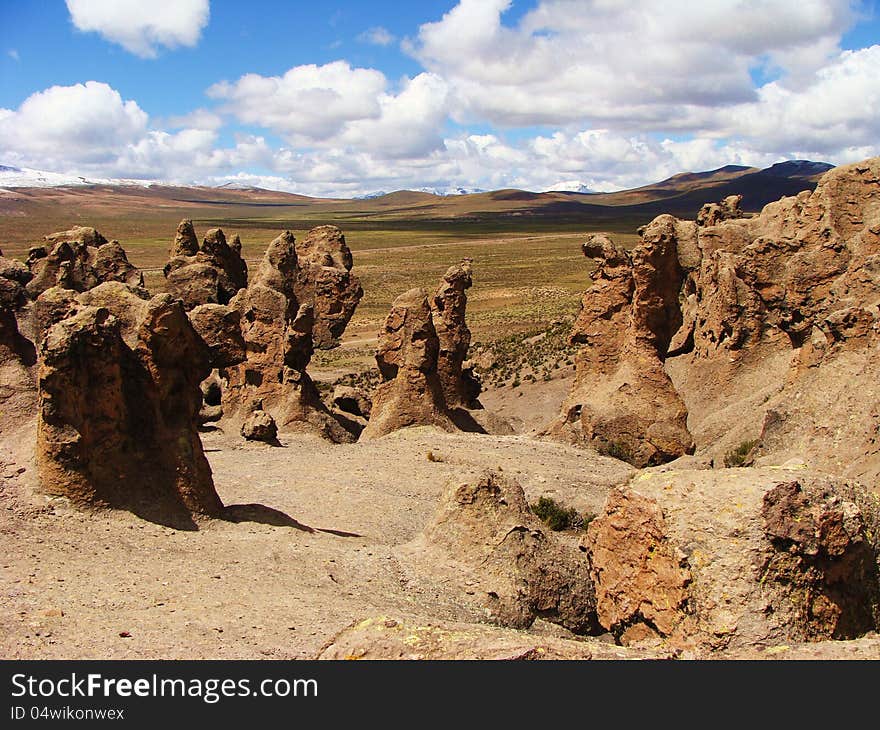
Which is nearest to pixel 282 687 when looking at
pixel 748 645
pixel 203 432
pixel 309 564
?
pixel 748 645

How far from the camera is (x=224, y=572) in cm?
963

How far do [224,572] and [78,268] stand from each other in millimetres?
19631

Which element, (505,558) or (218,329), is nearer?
(505,558)

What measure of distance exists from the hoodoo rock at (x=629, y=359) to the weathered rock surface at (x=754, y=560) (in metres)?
13.0

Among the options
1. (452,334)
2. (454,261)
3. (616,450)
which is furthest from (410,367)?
(454,261)

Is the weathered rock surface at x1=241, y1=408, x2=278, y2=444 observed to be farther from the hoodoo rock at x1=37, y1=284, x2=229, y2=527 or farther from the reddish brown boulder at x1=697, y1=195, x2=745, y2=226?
the reddish brown boulder at x1=697, y1=195, x2=745, y2=226

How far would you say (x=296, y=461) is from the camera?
17.7 meters

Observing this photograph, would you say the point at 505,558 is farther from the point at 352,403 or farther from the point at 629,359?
the point at 352,403

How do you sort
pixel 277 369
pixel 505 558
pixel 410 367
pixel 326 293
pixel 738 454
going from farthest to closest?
pixel 326 293
pixel 277 369
pixel 410 367
pixel 738 454
pixel 505 558

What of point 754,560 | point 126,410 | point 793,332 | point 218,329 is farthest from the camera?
point 793,332

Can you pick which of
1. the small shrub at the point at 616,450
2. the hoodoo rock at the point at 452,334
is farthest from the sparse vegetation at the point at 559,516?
the hoodoo rock at the point at 452,334

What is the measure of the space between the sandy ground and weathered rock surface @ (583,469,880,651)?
2.57m

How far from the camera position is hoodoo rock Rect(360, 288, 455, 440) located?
842 inches

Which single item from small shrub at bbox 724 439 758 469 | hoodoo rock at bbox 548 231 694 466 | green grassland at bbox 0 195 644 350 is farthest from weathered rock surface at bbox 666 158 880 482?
green grassland at bbox 0 195 644 350
